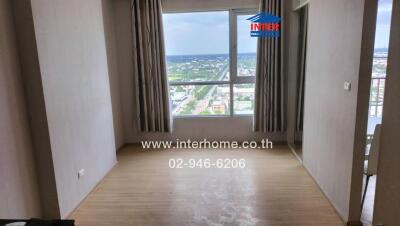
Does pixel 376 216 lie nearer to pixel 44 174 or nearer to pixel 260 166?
pixel 260 166

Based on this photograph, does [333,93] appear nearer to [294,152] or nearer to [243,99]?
[294,152]

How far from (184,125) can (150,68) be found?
3.76ft

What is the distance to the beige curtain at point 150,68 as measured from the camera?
4512 mm

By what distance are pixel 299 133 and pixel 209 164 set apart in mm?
1528

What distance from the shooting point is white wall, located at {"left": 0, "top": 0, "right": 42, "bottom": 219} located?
219 centimetres

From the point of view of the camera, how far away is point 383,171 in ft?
5.77

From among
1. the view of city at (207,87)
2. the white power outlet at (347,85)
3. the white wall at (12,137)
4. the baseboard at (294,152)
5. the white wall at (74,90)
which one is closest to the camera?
the white wall at (12,137)

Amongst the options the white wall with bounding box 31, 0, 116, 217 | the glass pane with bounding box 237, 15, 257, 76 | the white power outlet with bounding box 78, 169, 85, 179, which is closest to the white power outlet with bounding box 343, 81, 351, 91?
the glass pane with bounding box 237, 15, 257, 76

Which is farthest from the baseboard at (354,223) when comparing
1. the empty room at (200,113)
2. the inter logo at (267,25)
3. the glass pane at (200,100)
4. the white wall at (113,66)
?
the white wall at (113,66)

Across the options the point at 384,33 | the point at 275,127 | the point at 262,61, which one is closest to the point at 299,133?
the point at 275,127

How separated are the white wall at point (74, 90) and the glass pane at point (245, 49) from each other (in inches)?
85.2

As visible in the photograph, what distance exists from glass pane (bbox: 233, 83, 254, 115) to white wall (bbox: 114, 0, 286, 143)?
0.46 feet

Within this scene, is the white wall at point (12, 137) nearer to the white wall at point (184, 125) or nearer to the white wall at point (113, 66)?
the white wall at point (113, 66)

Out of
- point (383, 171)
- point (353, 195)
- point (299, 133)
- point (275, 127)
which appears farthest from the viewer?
point (275, 127)
